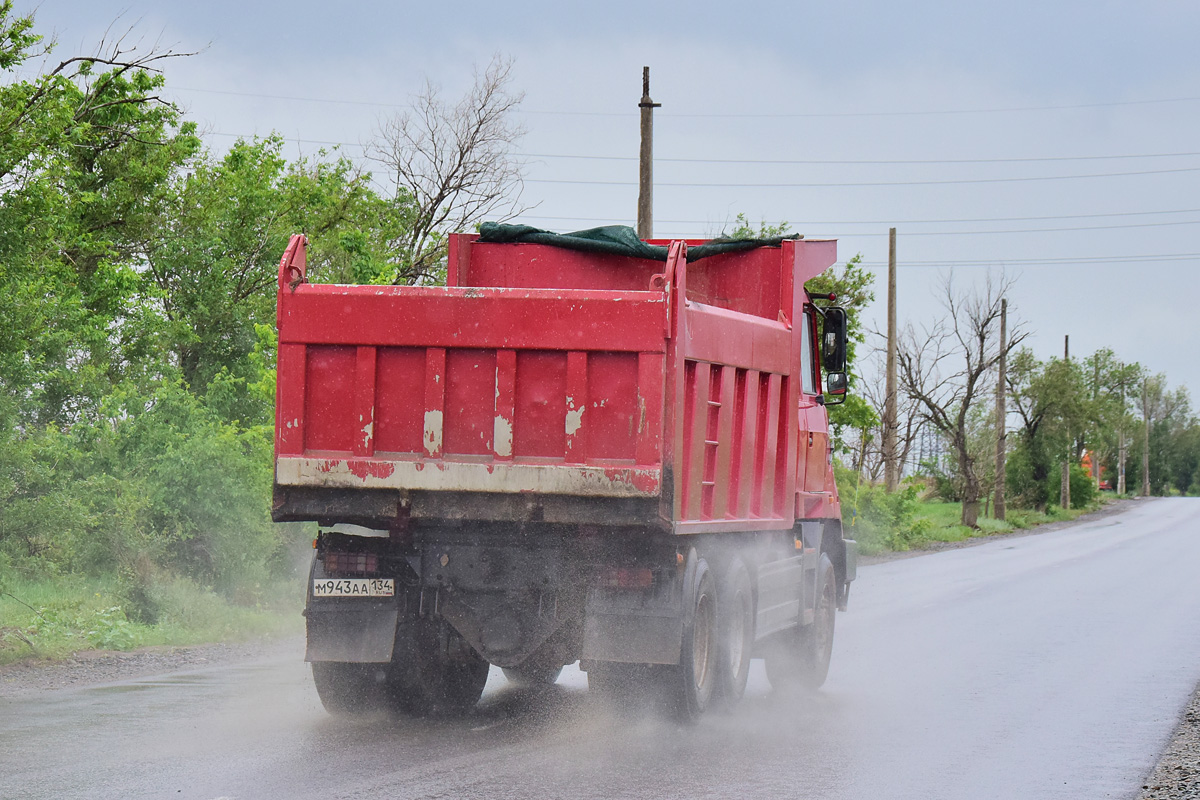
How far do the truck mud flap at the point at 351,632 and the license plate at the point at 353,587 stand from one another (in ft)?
0.19

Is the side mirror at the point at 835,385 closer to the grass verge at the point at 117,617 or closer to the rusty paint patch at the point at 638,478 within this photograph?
the rusty paint patch at the point at 638,478

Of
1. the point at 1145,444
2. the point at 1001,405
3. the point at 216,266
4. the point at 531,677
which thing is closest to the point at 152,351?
the point at 216,266

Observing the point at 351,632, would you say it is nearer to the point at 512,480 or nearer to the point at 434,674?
the point at 434,674

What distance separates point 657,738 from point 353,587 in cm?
196

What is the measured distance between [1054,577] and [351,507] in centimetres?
1803

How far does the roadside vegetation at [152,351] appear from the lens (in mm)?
13992

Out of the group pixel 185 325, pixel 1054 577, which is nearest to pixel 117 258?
pixel 185 325

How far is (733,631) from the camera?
29.5ft

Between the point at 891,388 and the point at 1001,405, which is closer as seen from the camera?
the point at 891,388

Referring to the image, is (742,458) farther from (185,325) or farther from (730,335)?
(185,325)

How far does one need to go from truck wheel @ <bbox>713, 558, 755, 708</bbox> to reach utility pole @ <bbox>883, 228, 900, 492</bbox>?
27892 mm

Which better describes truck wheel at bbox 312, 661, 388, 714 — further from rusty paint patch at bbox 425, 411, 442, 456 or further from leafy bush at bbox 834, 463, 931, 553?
leafy bush at bbox 834, 463, 931, 553

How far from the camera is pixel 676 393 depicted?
24.6ft

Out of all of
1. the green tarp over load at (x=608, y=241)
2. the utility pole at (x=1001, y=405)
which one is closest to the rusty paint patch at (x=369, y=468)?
the green tarp over load at (x=608, y=241)
